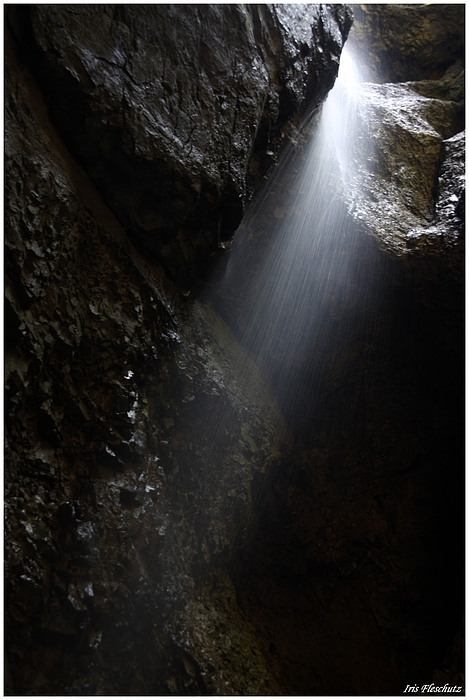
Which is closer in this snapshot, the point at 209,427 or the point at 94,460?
the point at 94,460

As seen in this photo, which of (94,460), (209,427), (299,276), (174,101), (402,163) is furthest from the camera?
(402,163)

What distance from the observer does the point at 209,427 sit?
2877mm

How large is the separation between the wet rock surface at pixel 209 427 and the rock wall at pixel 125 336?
1cm

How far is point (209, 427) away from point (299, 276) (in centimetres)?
160

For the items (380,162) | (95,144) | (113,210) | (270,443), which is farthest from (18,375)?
(380,162)

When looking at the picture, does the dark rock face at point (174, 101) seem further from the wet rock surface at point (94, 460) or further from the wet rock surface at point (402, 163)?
the wet rock surface at point (402, 163)

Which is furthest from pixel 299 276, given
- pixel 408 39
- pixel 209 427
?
pixel 408 39

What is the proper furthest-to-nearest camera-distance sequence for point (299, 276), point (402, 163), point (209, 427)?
point (402, 163) → point (299, 276) → point (209, 427)

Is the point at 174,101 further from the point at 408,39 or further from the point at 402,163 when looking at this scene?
the point at 408,39

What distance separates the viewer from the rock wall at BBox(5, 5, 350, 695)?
172 centimetres

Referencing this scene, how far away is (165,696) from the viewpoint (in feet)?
6.66

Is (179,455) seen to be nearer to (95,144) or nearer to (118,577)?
(118,577)

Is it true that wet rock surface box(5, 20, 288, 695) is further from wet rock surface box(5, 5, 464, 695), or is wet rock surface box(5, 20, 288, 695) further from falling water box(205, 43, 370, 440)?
falling water box(205, 43, 370, 440)

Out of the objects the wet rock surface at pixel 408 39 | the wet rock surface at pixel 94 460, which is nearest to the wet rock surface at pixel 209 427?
the wet rock surface at pixel 94 460
